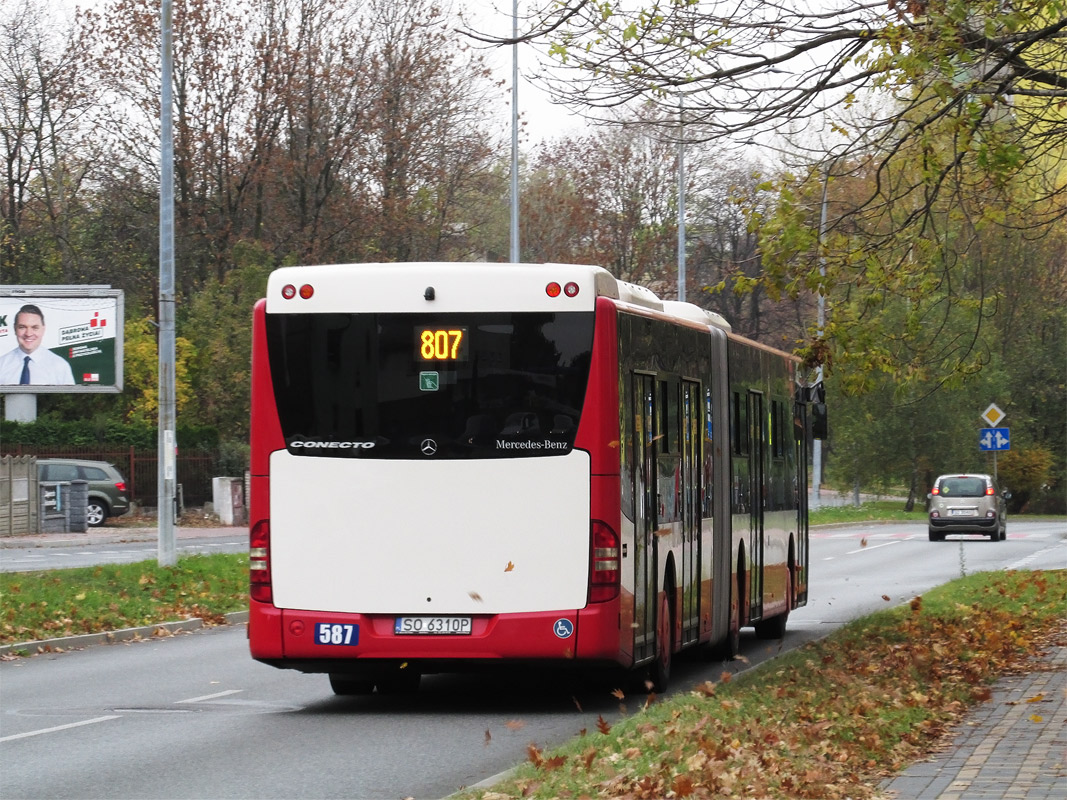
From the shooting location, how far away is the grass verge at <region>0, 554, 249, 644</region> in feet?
62.3

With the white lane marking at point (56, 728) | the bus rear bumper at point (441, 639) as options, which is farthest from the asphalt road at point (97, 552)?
the bus rear bumper at point (441, 639)

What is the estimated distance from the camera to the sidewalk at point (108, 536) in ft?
130

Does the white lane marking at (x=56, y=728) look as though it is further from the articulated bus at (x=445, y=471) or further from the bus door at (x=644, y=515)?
the bus door at (x=644, y=515)

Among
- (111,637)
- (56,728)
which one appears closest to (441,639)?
(56,728)

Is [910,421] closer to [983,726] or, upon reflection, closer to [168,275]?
[168,275]

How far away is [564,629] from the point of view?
39.6 ft

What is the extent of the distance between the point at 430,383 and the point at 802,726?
12.0 ft

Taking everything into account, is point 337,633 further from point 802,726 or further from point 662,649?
point 802,726

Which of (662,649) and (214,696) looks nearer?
(662,649)

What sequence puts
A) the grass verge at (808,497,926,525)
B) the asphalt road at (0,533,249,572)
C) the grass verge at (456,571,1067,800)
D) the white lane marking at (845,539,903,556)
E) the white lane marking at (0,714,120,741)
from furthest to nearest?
the grass verge at (808,497,926,525), the white lane marking at (845,539,903,556), the asphalt road at (0,533,249,572), the white lane marking at (0,714,120,741), the grass verge at (456,571,1067,800)

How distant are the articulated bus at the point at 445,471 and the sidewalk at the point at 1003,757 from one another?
2.52 meters

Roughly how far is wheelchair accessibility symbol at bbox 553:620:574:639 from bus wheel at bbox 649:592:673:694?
142 cm

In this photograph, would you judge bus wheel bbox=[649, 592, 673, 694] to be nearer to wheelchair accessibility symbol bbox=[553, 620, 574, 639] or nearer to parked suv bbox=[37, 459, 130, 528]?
wheelchair accessibility symbol bbox=[553, 620, 574, 639]

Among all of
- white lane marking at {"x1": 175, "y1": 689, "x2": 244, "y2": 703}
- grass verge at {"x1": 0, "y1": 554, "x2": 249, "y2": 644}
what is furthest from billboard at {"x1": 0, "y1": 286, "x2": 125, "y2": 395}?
white lane marking at {"x1": 175, "y1": 689, "x2": 244, "y2": 703}
